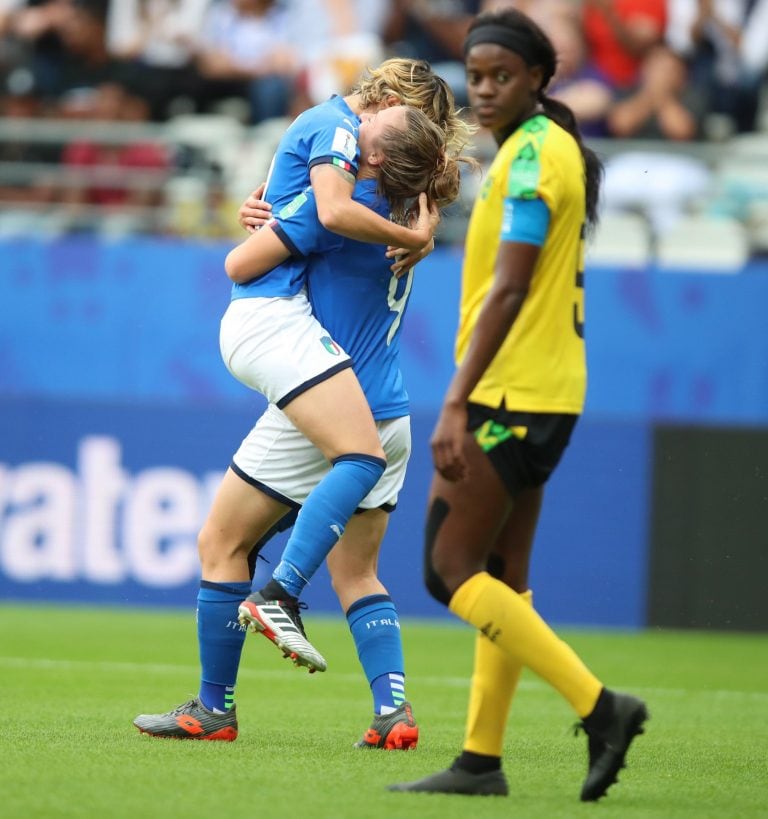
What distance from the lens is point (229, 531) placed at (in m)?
5.34

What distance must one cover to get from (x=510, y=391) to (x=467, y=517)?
1.13 feet

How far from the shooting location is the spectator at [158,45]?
526 inches

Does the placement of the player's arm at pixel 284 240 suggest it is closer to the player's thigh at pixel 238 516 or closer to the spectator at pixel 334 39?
the player's thigh at pixel 238 516

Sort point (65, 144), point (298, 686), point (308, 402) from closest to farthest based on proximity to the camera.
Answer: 1. point (308, 402)
2. point (298, 686)
3. point (65, 144)

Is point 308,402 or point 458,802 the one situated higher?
point 308,402

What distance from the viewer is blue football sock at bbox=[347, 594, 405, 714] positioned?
17.9 feet

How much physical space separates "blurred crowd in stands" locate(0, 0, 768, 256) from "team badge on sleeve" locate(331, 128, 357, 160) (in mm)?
7428

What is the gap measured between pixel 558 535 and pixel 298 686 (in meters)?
3.72

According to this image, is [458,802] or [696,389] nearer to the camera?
[458,802]

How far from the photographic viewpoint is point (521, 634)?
4.18m

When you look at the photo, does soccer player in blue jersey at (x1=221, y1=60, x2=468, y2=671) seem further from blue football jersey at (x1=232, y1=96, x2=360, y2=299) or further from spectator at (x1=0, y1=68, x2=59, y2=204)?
spectator at (x1=0, y1=68, x2=59, y2=204)

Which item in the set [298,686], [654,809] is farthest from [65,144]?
[654,809]

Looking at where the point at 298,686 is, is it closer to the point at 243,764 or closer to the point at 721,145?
the point at 243,764

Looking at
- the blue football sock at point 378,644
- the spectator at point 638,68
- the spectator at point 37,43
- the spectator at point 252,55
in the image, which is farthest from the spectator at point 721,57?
the blue football sock at point 378,644
